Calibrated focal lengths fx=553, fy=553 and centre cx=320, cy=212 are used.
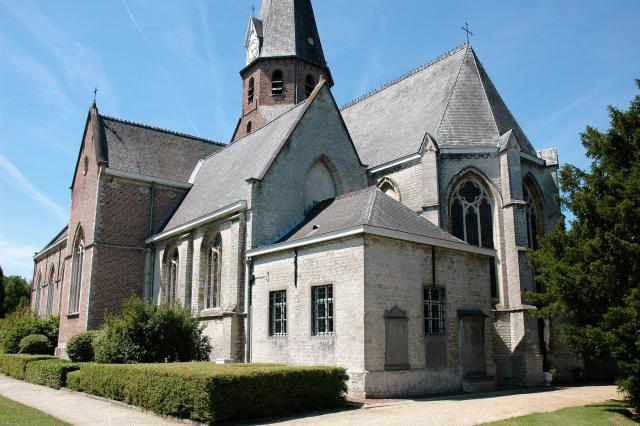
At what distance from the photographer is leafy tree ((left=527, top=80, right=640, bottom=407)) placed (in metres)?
10.5

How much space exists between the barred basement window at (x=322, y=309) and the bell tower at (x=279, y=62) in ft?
55.1

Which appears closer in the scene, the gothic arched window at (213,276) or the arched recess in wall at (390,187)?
the gothic arched window at (213,276)

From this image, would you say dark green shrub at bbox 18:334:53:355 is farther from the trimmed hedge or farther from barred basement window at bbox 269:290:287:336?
barred basement window at bbox 269:290:287:336

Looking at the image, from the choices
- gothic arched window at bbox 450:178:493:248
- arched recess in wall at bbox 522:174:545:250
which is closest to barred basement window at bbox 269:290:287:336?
gothic arched window at bbox 450:178:493:248

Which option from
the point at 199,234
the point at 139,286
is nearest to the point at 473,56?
the point at 199,234

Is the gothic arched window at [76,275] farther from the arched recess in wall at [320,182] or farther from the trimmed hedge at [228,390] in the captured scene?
the trimmed hedge at [228,390]

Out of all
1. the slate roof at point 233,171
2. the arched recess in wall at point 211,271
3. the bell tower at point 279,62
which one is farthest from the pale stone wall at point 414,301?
the bell tower at point 279,62

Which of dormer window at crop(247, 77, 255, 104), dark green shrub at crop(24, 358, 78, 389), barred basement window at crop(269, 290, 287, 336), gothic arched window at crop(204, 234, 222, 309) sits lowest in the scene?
dark green shrub at crop(24, 358, 78, 389)

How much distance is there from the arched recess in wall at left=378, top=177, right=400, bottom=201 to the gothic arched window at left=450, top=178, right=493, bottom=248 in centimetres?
224

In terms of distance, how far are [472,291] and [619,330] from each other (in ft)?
19.9

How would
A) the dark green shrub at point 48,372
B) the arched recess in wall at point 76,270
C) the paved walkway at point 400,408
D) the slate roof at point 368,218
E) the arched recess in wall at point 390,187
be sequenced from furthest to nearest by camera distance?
the arched recess in wall at point 76,270 → the arched recess in wall at point 390,187 → the dark green shrub at point 48,372 → the slate roof at point 368,218 → the paved walkway at point 400,408

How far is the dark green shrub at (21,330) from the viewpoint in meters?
24.6

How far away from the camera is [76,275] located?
26.2 m

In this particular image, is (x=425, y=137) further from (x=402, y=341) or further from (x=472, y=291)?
(x=402, y=341)
